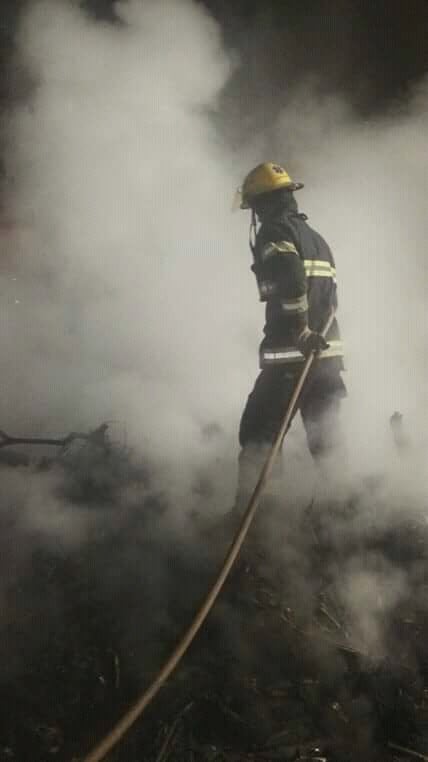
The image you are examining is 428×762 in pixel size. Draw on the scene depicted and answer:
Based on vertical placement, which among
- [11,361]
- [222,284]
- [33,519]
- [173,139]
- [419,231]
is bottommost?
[33,519]

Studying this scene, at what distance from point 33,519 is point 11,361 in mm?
3601

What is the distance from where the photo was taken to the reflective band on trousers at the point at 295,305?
11.2ft

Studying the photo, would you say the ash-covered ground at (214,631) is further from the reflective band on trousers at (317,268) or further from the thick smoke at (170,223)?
the thick smoke at (170,223)

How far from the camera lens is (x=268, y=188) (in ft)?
11.7

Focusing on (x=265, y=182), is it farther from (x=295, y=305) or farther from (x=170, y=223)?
(x=170, y=223)

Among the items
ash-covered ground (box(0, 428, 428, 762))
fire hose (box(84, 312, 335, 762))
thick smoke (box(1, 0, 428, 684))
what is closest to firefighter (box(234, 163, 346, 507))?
fire hose (box(84, 312, 335, 762))

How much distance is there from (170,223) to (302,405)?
11.7 feet

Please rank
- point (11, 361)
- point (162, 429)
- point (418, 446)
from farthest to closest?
point (11, 361) → point (162, 429) → point (418, 446)

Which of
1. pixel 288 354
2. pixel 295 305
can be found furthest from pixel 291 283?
pixel 288 354

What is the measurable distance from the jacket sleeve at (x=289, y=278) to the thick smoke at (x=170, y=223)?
2.04 meters

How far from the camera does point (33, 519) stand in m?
3.46

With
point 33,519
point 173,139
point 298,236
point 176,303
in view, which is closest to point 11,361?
point 176,303

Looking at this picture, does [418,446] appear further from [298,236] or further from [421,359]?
[298,236]

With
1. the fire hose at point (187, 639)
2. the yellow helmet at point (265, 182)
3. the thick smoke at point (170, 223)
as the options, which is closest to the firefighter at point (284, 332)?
the yellow helmet at point (265, 182)
